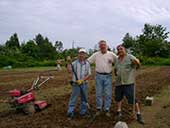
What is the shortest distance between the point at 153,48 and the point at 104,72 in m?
51.4

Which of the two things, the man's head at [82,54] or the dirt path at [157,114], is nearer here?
the dirt path at [157,114]

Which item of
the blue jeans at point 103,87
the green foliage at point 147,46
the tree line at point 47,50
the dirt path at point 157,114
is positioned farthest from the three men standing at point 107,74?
the green foliage at point 147,46

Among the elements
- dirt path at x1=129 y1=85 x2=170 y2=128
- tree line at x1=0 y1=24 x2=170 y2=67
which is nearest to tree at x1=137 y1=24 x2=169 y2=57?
tree line at x1=0 y1=24 x2=170 y2=67

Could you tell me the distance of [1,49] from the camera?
54.9 metres

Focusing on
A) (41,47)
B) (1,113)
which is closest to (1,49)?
(41,47)

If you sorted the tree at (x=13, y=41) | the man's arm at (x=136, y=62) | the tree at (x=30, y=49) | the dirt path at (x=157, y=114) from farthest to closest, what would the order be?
the tree at (x=13, y=41)
the tree at (x=30, y=49)
the man's arm at (x=136, y=62)
the dirt path at (x=157, y=114)

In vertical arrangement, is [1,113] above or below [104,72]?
below

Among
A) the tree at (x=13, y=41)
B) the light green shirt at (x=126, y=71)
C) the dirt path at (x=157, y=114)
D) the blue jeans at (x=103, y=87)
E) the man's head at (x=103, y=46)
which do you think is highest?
the tree at (x=13, y=41)

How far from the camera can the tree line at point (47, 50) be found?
160 ft

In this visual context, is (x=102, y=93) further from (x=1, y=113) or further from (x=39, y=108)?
(x=1, y=113)

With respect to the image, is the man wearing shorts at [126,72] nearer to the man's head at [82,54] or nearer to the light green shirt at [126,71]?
the light green shirt at [126,71]

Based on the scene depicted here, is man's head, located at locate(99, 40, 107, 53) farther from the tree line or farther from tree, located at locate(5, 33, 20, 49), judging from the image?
tree, located at locate(5, 33, 20, 49)

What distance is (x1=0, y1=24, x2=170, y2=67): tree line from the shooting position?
48844 mm

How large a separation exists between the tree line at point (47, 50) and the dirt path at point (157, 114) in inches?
1445
